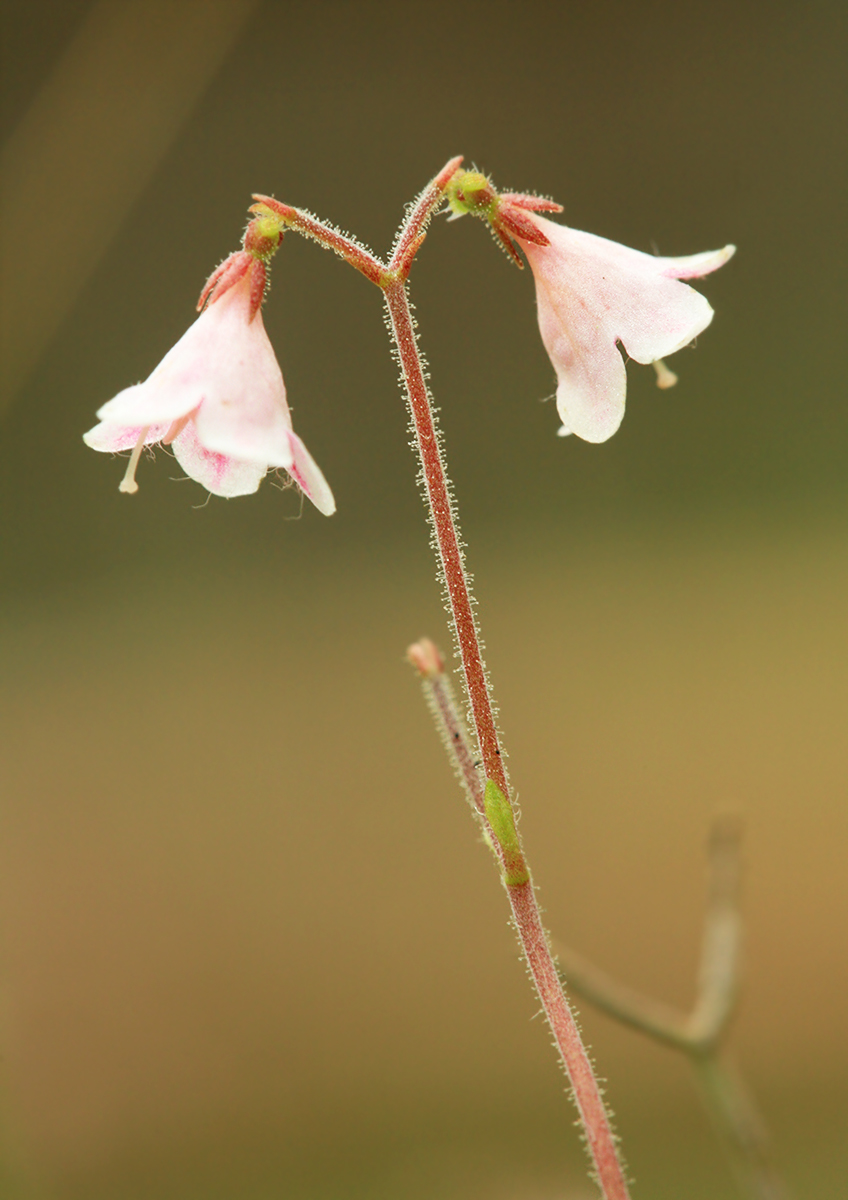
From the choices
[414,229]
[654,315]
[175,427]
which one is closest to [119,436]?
[175,427]

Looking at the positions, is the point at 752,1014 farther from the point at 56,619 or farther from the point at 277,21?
the point at 277,21

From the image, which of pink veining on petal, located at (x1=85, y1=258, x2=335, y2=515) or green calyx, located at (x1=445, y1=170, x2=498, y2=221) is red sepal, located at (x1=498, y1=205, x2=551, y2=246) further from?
pink veining on petal, located at (x1=85, y1=258, x2=335, y2=515)

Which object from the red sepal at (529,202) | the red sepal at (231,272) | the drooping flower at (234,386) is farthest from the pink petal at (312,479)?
the red sepal at (529,202)

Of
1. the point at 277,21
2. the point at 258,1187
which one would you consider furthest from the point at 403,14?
the point at 258,1187

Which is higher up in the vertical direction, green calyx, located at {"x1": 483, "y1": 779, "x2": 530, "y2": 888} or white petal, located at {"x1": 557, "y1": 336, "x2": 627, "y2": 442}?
white petal, located at {"x1": 557, "y1": 336, "x2": 627, "y2": 442}

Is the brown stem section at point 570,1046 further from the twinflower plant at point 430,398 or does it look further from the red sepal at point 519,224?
the red sepal at point 519,224

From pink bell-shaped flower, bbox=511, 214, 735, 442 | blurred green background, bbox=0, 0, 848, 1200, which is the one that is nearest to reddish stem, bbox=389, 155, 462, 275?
pink bell-shaped flower, bbox=511, 214, 735, 442

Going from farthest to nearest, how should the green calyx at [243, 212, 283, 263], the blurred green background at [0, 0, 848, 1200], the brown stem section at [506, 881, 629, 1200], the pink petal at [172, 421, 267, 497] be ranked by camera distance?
1. the blurred green background at [0, 0, 848, 1200]
2. the pink petal at [172, 421, 267, 497]
3. the green calyx at [243, 212, 283, 263]
4. the brown stem section at [506, 881, 629, 1200]
